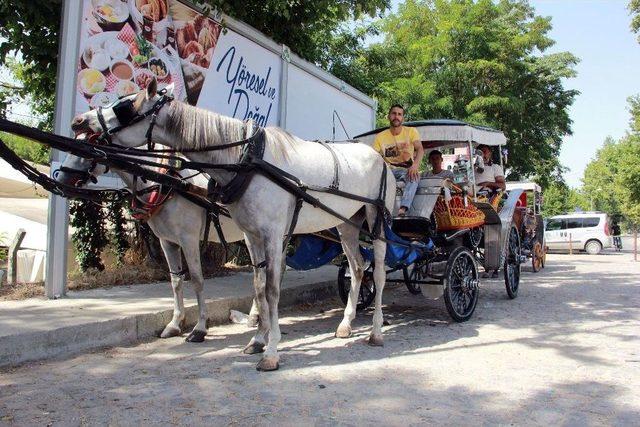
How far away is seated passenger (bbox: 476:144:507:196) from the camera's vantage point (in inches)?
329

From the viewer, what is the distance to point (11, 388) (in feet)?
11.8

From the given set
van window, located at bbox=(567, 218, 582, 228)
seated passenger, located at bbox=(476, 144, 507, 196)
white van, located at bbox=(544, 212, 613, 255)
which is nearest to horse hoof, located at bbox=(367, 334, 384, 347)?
seated passenger, located at bbox=(476, 144, 507, 196)

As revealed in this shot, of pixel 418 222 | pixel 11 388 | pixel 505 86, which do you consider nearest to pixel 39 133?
pixel 11 388

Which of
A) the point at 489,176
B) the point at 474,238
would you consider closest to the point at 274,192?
the point at 474,238

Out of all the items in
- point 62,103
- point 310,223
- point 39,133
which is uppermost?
point 62,103

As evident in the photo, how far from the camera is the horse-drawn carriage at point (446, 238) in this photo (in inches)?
237

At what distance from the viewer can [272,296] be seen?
14.0 feet

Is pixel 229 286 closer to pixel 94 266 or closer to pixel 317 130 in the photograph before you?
pixel 94 266

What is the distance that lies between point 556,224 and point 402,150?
21811 mm

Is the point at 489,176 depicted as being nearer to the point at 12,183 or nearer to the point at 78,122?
the point at 78,122

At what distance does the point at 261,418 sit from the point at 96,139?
2.26 m

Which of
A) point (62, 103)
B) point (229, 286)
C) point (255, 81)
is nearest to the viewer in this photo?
point (62, 103)

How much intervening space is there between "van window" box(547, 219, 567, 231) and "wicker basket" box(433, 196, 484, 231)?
20.7m

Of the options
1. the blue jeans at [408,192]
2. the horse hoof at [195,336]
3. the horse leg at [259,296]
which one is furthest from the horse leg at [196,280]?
the blue jeans at [408,192]
